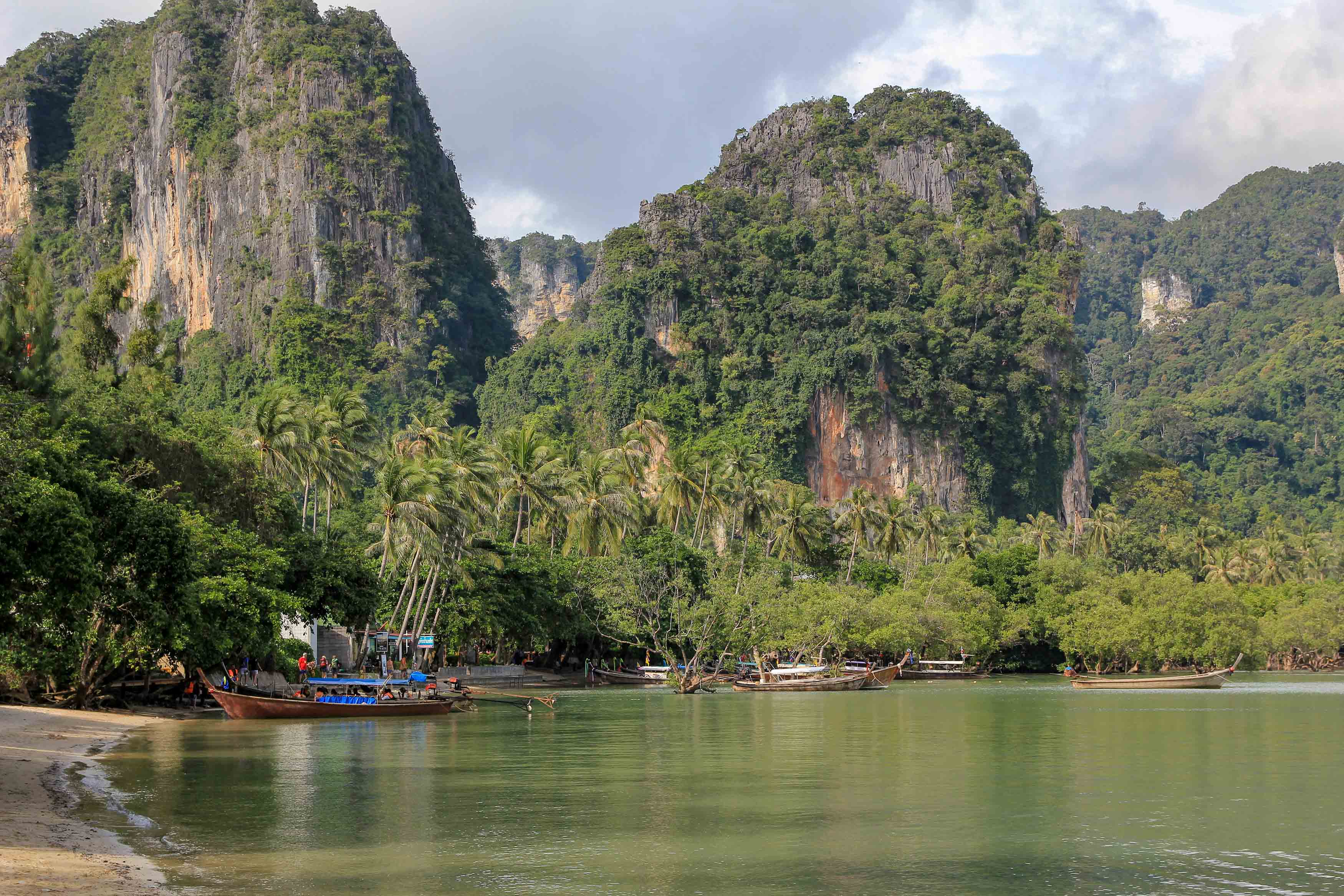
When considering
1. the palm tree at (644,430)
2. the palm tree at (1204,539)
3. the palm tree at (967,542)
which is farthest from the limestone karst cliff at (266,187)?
the palm tree at (1204,539)

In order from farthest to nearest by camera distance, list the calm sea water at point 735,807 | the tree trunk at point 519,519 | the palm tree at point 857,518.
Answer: the palm tree at point 857,518
the tree trunk at point 519,519
the calm sea water at point 735,807

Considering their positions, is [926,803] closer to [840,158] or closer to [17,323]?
[17,323]

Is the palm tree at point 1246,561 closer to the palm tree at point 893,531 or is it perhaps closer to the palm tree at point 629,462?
the palm tree at point 893,531

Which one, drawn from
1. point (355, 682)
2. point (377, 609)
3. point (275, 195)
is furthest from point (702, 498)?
point (275, 195)

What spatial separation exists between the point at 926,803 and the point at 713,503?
54.4 m

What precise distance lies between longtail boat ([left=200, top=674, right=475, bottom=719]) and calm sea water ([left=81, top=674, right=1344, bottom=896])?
1.71ft

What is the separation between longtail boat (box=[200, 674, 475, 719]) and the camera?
3925 cm

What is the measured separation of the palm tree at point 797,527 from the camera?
83.9 m

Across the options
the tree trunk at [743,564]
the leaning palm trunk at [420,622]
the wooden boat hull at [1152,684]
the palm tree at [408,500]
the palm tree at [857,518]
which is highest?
the palm tree at [857,518]

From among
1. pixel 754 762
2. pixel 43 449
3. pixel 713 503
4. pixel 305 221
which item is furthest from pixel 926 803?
pixel 305 221

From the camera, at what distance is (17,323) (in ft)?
110

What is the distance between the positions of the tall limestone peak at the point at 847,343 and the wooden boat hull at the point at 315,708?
241 feet

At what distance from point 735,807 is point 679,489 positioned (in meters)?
54.0

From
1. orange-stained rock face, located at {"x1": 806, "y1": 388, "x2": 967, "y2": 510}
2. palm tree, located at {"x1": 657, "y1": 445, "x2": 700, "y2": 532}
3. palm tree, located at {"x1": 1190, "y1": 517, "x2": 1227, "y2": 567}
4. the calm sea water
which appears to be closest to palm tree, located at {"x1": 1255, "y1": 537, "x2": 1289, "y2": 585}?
palm tree, located at {"x1": 1190, "y1": 517, "x2": 1227, "y2": 567}
